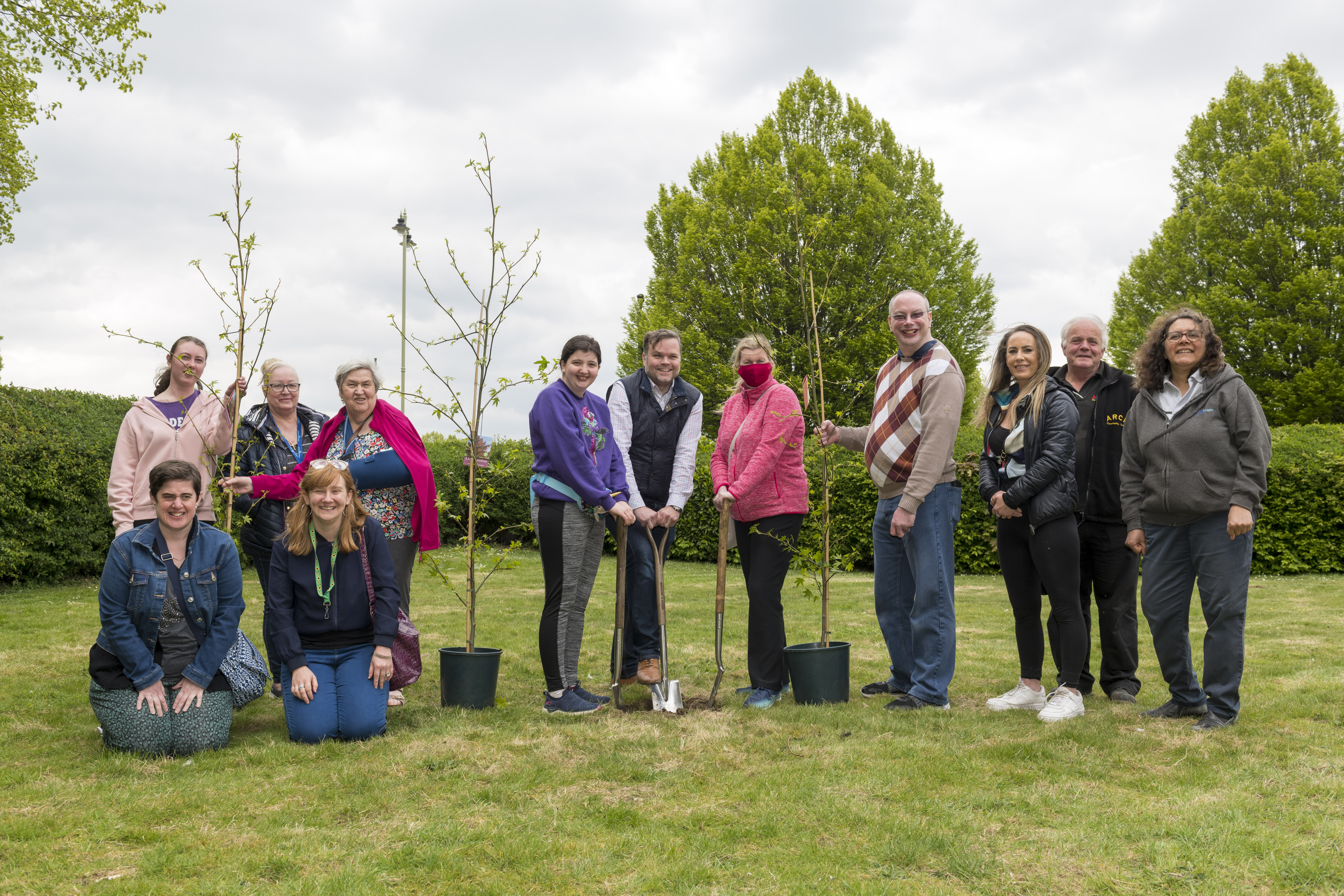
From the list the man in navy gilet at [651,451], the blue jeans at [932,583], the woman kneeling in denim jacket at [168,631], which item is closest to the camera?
the woman kneeling in denim jacket at [168,631]

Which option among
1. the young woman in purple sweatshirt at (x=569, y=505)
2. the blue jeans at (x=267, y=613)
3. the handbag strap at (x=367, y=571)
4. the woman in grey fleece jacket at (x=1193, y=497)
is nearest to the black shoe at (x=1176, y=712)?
the woman in grey fleece jacket at (x=1193, y=497)

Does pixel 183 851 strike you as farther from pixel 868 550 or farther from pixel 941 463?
pixel 868 550

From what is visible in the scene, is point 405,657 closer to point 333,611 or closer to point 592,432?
point 333,611

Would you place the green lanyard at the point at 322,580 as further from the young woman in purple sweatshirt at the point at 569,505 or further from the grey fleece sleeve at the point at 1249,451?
the grey fleece sleeve at the point at 1249,451

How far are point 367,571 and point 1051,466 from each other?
3.33 metres

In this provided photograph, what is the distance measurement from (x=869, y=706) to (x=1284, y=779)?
180 cm

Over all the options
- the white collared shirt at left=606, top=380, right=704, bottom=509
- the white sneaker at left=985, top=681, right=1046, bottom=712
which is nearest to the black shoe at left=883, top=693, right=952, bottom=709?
the white sneaker at left=985, top=681, right=1046, bottom=712

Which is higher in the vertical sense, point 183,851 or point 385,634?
point 385,634

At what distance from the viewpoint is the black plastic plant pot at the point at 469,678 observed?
15.2 ft

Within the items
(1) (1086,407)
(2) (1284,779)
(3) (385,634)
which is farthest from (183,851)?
(1) (1086,407)

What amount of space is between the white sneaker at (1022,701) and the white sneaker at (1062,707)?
0.13 m

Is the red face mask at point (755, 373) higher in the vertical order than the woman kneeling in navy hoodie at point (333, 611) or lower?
higher

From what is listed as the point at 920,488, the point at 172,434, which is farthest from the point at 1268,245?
the point at 172,434

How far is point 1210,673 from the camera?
4.25 metres
